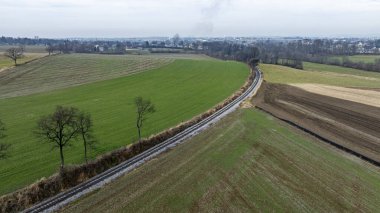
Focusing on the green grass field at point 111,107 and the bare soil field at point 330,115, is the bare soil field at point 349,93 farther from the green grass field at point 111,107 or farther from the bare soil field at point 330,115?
the green grass field at point 111,107

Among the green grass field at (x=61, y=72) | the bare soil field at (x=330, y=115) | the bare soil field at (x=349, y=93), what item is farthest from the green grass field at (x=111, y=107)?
the bare soil field at (x=349, y=93)

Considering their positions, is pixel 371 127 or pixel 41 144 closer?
pixel 41 144

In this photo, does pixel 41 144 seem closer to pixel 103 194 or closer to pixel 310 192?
pixel 103 194

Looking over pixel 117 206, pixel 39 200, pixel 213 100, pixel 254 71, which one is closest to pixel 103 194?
pixel 117 206

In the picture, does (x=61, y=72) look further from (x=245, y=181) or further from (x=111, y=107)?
(x=245, y=181)

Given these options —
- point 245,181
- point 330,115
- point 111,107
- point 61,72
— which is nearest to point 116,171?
point 245,181

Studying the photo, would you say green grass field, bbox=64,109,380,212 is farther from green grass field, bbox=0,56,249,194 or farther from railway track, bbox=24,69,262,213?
green grass field, bbox=0,56,249,194
